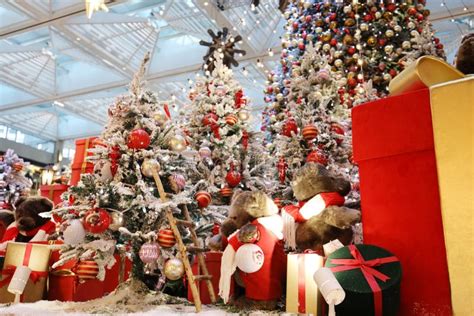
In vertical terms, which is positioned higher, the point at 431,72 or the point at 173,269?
the point at 431,72

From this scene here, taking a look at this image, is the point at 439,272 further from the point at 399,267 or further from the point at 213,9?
the point at 213,9

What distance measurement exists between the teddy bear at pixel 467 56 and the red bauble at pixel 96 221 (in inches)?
88.7

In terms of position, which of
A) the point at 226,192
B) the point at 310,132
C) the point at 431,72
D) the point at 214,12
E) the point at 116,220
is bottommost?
the point at 116,220

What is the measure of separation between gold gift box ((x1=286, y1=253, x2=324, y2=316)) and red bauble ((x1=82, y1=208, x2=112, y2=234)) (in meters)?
1.11

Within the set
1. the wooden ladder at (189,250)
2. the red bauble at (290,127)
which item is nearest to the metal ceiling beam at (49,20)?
the red bauble at (290,127)

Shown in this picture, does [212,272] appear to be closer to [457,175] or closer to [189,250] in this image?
[189,250]

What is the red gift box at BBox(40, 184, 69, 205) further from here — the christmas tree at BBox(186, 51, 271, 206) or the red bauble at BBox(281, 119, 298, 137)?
the red bauble at BBox(281, 119, 298, 137)

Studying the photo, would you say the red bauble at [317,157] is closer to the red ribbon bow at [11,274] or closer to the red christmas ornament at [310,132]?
the red christmas ornament at [310,132]

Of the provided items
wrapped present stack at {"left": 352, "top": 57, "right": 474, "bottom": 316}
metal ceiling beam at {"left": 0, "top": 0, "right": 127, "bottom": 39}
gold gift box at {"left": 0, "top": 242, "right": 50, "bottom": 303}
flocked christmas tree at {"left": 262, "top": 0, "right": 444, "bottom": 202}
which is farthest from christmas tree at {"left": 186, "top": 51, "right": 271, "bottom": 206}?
metal ceiling beam at {"left": 0, "top": 0, "right": 127, "bottom": 39}

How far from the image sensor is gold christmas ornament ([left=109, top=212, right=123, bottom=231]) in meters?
2.54

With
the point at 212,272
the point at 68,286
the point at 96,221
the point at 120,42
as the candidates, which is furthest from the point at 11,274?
the point at 120,42

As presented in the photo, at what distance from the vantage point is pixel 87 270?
2.41 meters

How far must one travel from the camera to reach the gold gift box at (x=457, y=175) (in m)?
1.72

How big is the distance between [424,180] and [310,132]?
1.95 metres
